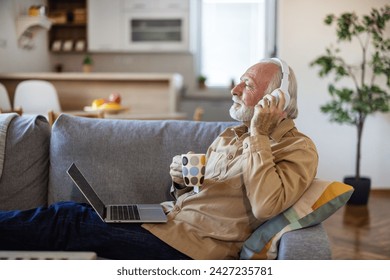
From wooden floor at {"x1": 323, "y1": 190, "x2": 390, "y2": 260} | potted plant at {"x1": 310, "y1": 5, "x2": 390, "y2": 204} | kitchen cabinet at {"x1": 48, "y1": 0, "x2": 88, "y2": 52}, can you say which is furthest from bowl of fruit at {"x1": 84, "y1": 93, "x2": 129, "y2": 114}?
kitchen cabinet at {"x1": 48, "y1": 0, "x2": 88, "y2": 52}

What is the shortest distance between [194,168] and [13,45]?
5250 millimetres

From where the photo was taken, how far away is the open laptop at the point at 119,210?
5.98 feet

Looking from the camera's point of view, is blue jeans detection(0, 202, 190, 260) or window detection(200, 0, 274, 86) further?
window detection(200, 0, 274, 86)

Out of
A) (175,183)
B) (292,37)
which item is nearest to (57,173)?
(175,183)

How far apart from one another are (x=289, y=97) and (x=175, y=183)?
46cm

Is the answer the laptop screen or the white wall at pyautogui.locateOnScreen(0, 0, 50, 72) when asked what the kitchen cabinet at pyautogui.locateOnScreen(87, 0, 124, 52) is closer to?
the white wall at pyautogui.locateOnScreen(0, 0, 50, 72)

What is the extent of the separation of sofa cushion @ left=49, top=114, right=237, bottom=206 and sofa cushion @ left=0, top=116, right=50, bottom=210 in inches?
1.8

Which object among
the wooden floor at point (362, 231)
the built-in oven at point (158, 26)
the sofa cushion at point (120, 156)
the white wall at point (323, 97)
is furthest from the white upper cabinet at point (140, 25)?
the sofa cushion at point (120, 156)

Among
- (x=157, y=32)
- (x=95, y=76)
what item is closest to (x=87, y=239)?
(x=95, y=76)

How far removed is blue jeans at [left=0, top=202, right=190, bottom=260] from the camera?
1.81 meters

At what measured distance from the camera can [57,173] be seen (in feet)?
7.34

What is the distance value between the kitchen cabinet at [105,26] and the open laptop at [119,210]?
5873mm

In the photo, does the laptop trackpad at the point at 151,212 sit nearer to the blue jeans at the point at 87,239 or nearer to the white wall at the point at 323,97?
the blue jeans at the point at 87,239

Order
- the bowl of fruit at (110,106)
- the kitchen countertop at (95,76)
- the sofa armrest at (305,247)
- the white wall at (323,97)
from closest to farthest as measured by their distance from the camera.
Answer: the sofa armrest at (305,247)
the bowl of fruit at (110,106)
the white wall at (323,97)
the kitchen countertop at (95,76)
